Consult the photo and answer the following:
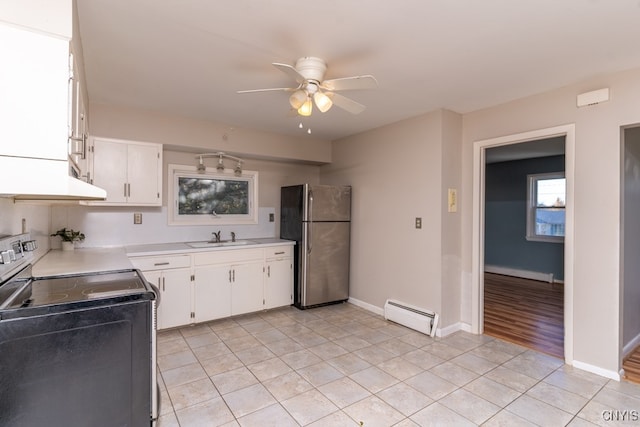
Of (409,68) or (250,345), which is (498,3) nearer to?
(409,68)

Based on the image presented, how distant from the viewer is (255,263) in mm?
3838

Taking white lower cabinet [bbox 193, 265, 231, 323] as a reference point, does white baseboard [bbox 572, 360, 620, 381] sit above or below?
below

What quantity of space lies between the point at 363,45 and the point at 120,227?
311 centimetres

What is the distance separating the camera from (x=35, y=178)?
1.26m

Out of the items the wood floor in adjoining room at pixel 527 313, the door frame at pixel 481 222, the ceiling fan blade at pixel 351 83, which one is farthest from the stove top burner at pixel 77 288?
the wood floor in adjoining room at pixel 527 313

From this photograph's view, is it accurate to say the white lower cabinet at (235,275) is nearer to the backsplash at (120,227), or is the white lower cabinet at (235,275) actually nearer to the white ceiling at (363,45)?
the backsplash at (120,227)

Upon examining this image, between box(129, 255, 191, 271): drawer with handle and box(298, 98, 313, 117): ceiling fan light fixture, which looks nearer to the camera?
box(298, 98, 313, 117): ceiling fan light fixture

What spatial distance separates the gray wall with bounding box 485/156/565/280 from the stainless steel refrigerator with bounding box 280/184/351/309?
380 cm

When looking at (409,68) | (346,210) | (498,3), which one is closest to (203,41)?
(409,68)

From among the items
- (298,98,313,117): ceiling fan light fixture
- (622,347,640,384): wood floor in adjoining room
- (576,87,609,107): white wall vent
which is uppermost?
(576,87,609,107): white wall vent

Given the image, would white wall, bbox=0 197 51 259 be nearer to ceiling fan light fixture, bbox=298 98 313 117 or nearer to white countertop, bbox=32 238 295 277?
white countertop, bbox=32 238 295 277

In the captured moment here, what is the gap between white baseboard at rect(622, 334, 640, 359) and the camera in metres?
2.79

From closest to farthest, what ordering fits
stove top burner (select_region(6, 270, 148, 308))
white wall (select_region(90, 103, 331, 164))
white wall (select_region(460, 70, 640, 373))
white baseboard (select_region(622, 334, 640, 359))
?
stove top burner (select_region(6, 270, 148, 308)), white wall (select_region(460, 70, 640, 373)), white baseboard (select_region(622, 334, 640, 359)), white wall (select_region(90, 103, 331, 164))

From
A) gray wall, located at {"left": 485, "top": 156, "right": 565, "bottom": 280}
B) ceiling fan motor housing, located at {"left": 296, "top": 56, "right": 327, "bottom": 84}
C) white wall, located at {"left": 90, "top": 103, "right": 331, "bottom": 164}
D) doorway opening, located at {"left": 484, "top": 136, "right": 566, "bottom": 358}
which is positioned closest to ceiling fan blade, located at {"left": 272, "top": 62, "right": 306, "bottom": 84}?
ceiling fan motor housing, located at {"left": 296, "top": 56, "right": 327, "bottom": 84}
